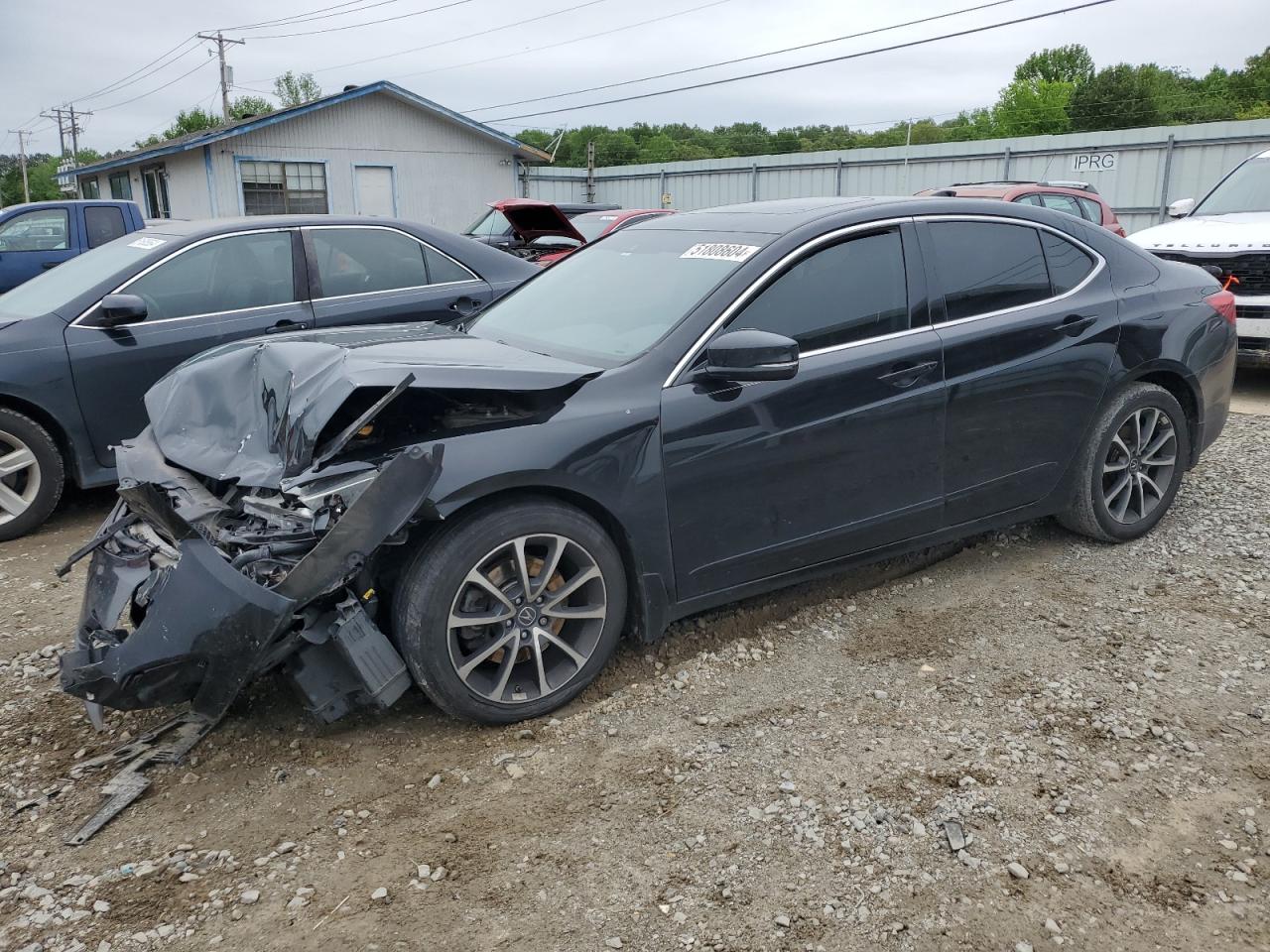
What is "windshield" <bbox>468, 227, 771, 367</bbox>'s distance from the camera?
369 cm

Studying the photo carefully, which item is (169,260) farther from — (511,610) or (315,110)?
(315,110)

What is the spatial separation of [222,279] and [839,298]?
3890 millimetres

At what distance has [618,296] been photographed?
3984 millimetres

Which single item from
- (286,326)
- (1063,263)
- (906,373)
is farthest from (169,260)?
(1063,263)

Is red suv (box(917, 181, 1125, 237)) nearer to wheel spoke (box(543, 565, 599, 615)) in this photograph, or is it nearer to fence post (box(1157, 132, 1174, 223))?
fence post (box(1157, 132, 1174, 223))

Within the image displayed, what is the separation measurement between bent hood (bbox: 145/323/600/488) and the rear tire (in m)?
1.80

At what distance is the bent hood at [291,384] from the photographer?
3127 mm

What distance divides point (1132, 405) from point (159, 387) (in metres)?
4.34

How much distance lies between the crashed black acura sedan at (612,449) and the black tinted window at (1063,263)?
0.05ft

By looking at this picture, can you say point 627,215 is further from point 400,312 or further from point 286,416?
point 286,416

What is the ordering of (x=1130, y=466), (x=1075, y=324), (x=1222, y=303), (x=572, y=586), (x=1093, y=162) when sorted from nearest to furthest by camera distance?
(x=572, y=586)
(x=1075, y=324)
(x=1130, y=466)
(x=1222, y=303)
(x=1093, y=162)

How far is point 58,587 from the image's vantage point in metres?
4.62

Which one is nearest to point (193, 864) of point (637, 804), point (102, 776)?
point (102, 776)

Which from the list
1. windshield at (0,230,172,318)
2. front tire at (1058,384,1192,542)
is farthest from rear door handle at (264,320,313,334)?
front tire at (1058,384,1192,542)
